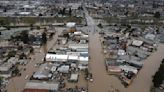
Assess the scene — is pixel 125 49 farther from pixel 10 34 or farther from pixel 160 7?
pixel 160 7

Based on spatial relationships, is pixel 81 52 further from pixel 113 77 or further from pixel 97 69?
pixel 113 77

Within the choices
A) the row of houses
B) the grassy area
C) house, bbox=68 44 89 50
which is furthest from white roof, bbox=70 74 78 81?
the grassy area

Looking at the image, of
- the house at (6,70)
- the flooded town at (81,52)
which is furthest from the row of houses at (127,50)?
the house at (6,70)

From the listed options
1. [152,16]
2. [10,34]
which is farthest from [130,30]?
[10,34]

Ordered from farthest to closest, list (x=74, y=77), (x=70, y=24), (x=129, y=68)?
(x=70, y=24), (x=129, y=68), (x=74, y=77)

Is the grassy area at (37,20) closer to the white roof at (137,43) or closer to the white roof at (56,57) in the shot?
the white roof at (137,43)

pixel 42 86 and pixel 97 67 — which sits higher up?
pixel 42 86

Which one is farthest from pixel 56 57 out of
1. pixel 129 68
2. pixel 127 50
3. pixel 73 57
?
pixel 127 50
